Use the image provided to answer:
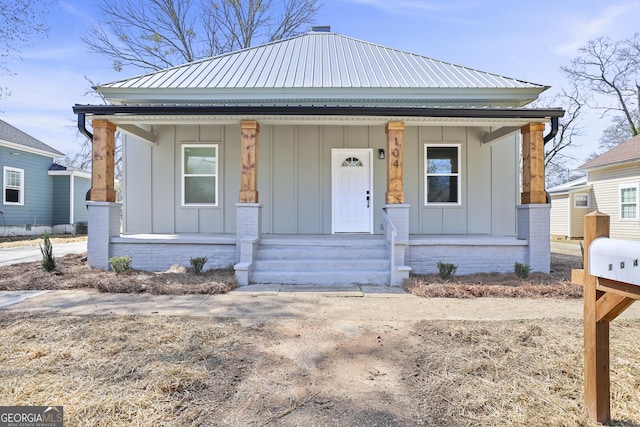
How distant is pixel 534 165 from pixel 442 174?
2390 millimetres

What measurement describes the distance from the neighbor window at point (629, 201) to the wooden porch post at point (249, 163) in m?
16.0

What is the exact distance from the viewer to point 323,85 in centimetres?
842

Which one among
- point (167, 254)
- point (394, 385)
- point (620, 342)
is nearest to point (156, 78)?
point (167, 254)

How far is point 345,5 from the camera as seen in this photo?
15578mm

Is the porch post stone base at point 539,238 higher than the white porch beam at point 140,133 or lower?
lower

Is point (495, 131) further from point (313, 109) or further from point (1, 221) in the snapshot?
point (1, 221)

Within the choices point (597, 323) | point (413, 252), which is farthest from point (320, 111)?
point (597, 323)

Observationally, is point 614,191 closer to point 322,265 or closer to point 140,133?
point 322,265

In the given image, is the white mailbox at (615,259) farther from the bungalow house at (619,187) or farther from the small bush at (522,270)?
the bungalow house at (619,187)

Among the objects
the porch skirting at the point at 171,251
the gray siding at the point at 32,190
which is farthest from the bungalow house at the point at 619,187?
the gray siding at the point at 32,190

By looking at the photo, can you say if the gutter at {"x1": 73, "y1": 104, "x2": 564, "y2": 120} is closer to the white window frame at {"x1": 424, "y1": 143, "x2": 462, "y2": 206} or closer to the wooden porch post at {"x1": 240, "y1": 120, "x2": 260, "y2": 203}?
the wooden porch post at {"x1": 240, "y1": 120, "x2": 260, "y2": 203}

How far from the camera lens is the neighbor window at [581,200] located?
1678 cm

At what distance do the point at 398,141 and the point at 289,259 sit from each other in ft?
10.3
